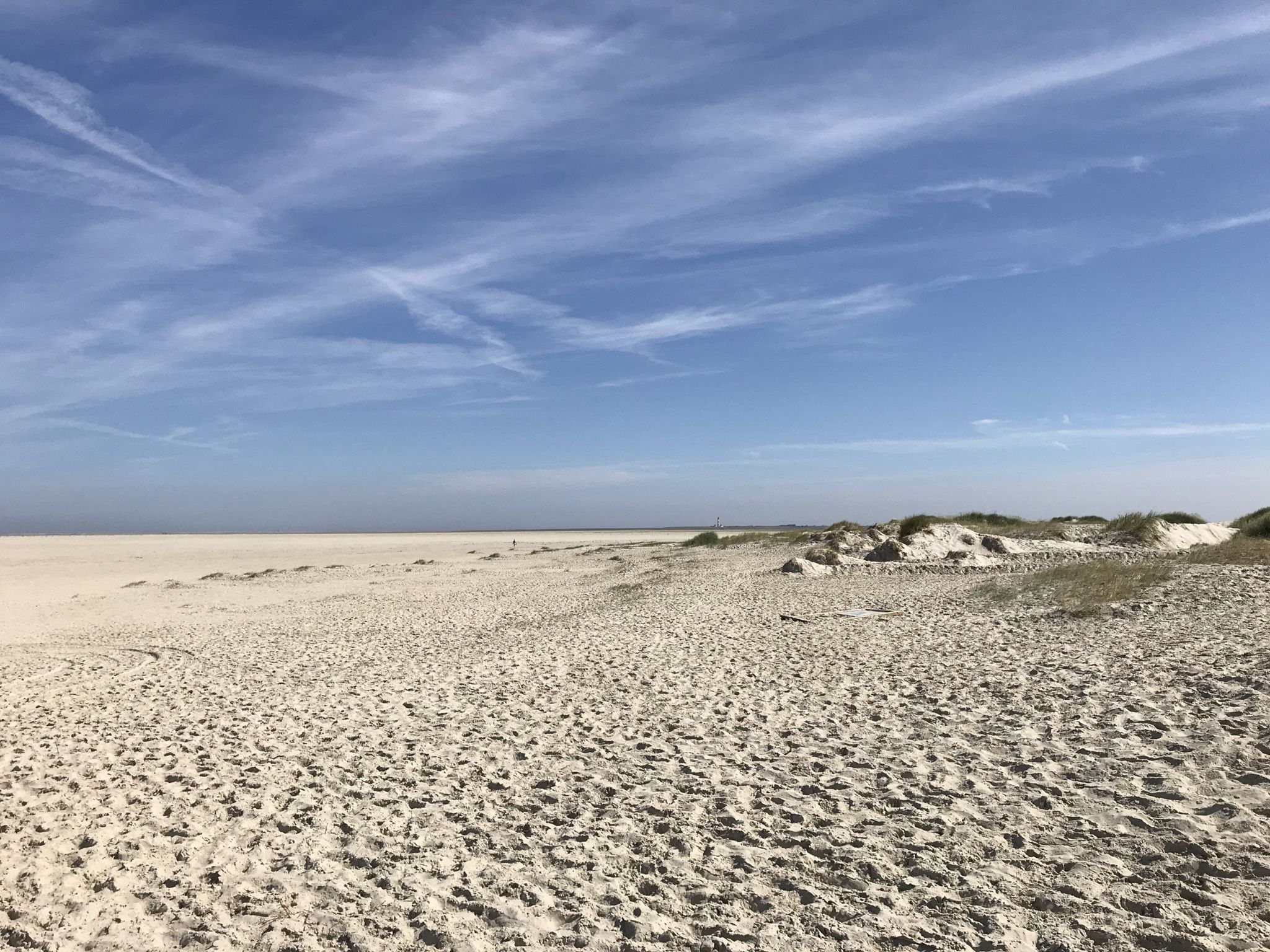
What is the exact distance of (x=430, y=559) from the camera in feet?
131

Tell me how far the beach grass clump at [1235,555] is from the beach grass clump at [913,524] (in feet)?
30.0

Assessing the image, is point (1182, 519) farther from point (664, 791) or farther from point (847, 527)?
point (664, 791)

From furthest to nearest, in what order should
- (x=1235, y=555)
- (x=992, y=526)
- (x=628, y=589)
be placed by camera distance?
(x=992, y=526), (x=628, y=589), (x=1235, y=555)

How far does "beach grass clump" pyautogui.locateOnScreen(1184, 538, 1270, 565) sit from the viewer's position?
18.5 metres

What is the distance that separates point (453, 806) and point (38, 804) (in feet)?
10.6

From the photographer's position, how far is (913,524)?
31.0m

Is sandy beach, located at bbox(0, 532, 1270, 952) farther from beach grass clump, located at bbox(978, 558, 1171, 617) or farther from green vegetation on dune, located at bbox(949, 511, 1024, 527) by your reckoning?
green vegetation on dune, located at bbox(949, 511, 1024, 527)

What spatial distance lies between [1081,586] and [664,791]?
40.9 feet

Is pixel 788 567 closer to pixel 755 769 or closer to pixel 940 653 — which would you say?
pixel 940 653

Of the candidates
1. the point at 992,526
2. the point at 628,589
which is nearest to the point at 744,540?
the point at 992,526

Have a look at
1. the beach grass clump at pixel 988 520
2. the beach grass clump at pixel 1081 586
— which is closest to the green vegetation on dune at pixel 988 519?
the beach grass clump at pixel 988 520

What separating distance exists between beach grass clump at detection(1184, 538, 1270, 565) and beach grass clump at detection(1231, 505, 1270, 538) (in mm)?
10742

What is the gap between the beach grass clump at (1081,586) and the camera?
14078mm

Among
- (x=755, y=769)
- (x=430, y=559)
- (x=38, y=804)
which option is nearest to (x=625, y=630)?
(x=755, y=769)
